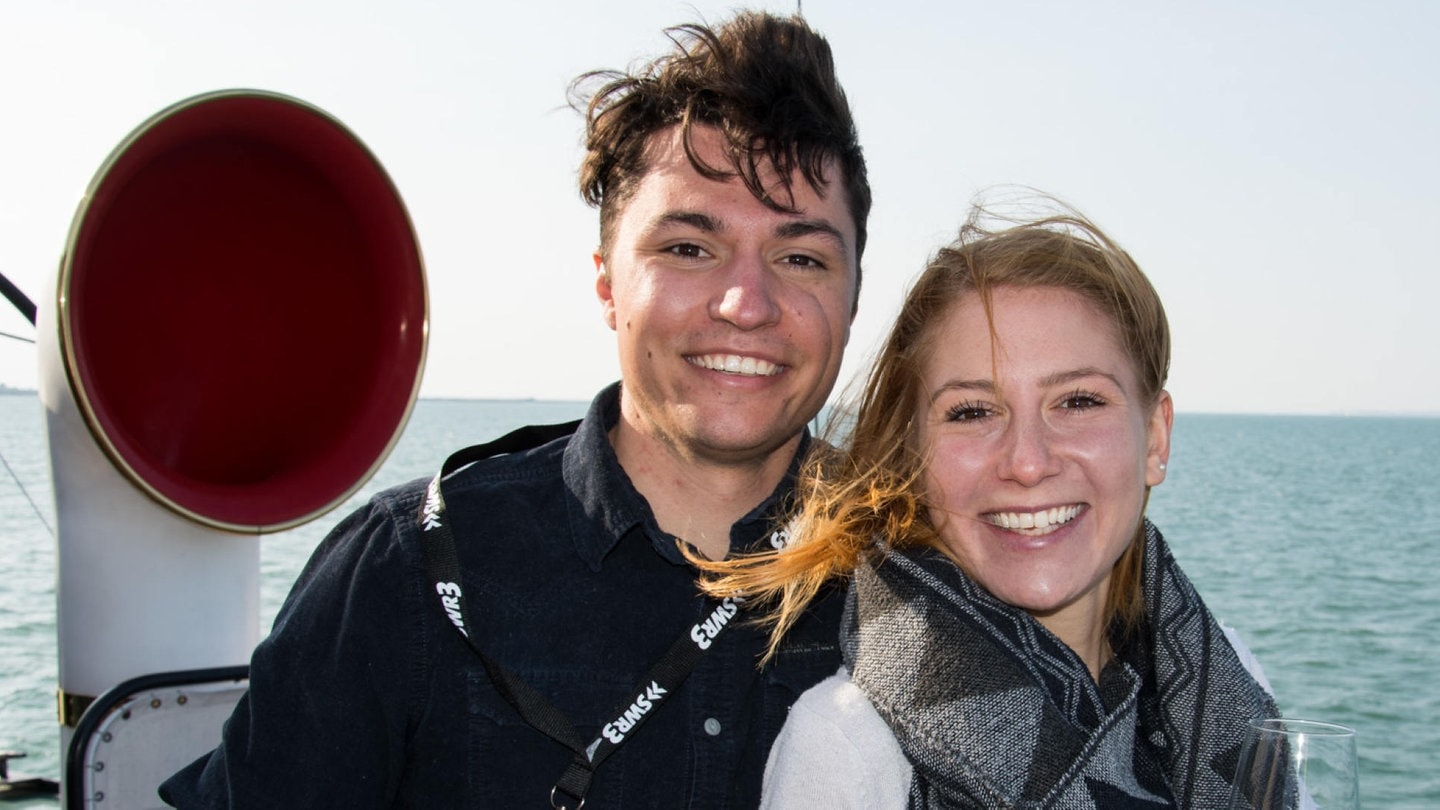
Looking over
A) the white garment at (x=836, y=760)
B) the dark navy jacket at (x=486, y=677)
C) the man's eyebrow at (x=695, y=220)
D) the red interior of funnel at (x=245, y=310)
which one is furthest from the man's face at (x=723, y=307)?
the red interior of funnel at (x=245, y=310)

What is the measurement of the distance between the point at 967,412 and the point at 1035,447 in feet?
0.46

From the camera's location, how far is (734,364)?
2223 millimetres

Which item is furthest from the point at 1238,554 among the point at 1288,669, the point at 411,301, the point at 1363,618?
the point at 411,301

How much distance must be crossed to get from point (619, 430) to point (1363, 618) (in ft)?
57.6

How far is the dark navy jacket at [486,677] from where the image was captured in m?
2.02

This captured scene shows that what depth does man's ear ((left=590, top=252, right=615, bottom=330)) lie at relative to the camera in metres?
2.51

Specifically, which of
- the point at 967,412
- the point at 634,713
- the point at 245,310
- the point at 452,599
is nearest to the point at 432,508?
the point at 452,599

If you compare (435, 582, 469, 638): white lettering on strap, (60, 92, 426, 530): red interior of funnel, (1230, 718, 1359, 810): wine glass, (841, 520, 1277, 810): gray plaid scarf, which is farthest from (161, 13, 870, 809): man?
(1230, 718, 1359, 810): wine glass

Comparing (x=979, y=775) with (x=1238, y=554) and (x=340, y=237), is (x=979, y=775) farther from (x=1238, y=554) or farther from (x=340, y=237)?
(x=1238, y=554)

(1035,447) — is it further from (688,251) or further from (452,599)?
(452,599)

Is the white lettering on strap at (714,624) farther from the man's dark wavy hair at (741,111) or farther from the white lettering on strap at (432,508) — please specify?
the man's dark wavy hair at (741,111)

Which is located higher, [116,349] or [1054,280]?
[1054,280]

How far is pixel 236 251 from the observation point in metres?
2.90

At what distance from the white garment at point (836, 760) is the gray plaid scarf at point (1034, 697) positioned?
28 mm
